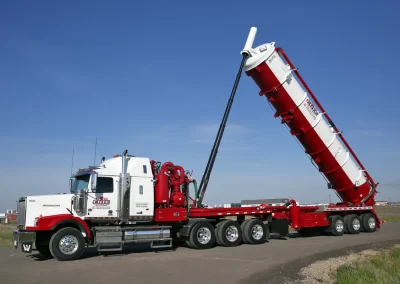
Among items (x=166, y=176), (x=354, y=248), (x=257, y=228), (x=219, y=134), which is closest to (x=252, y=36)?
(x=219, y=134)

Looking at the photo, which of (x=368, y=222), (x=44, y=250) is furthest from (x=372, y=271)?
(x=368, y=222)

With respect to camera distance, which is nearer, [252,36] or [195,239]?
[195,239]

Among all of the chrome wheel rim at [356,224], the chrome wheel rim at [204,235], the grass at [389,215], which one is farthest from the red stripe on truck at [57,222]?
the grass at [389,215]

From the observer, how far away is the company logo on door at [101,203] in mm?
14023

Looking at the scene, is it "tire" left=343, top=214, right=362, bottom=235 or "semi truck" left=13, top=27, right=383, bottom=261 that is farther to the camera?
"tire" left=343, top=214, right=362, bottom=235

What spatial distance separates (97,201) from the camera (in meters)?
14.1

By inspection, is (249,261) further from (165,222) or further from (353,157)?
(353,157)

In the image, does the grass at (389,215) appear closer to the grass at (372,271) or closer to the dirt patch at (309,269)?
the dirt patch at (309,269)

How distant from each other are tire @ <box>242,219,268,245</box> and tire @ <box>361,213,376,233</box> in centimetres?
738

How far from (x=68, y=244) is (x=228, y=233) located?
6483 mm

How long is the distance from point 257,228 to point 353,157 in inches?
262

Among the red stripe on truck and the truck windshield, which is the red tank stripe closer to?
the truck windshield

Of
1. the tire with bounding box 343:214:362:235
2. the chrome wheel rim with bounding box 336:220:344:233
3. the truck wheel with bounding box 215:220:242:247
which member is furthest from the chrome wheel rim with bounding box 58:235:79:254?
the tire with bounding box 343:214:362:235

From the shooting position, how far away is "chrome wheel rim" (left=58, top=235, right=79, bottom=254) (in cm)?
1291
